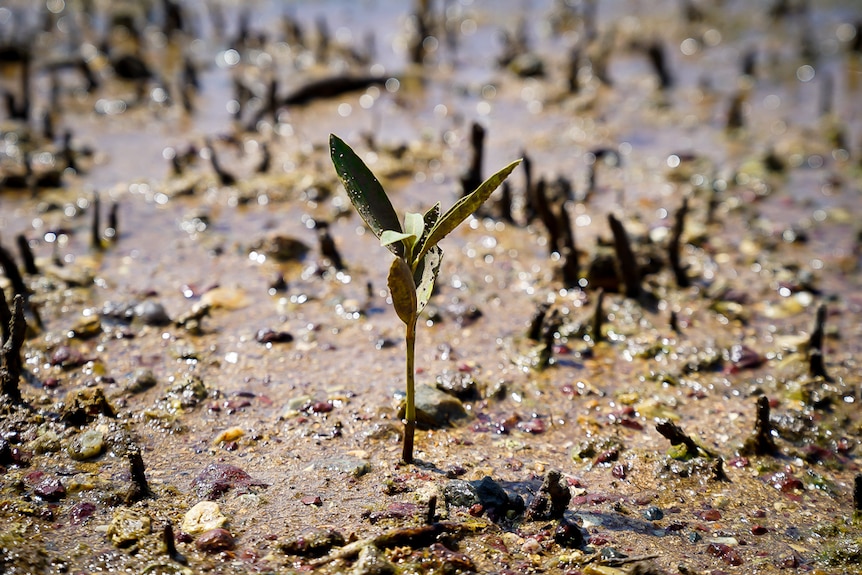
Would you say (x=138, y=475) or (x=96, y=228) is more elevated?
(x=96, y=228)

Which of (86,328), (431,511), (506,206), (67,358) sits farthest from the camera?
(506,206)

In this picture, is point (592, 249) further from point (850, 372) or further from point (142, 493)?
point (142, 493)

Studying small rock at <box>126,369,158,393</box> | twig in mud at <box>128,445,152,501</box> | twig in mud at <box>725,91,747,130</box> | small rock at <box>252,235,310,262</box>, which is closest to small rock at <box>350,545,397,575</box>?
twig in mud at <box>128,445,152,501</box>

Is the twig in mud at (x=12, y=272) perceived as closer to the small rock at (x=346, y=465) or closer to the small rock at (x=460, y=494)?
the small rock at (x=346, y=465)

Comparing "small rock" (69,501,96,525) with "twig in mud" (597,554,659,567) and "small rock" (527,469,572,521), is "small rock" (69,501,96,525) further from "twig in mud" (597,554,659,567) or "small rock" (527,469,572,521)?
"twig in mud" (597,554,659,567)

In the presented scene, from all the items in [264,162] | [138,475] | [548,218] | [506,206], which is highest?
[264,162]

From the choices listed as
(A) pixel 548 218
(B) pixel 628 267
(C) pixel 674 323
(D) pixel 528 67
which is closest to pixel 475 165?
(A) pixel 548 218

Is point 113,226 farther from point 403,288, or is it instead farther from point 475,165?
point 403,288
